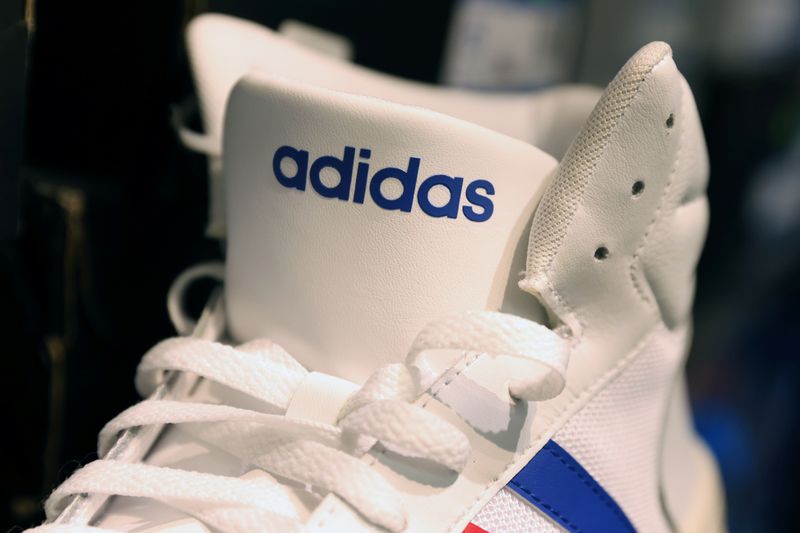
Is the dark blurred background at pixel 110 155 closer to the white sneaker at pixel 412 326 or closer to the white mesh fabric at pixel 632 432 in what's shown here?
the white sneaker at pixel 412 326

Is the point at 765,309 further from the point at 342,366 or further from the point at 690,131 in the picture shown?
the point at 342,366

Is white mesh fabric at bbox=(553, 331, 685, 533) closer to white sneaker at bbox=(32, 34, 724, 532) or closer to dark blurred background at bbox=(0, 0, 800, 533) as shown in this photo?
white sneaker at bbox=(32, 34, 724, 532)

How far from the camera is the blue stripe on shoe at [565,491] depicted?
0.46 meters

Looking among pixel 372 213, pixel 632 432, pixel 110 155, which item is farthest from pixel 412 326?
pixel 110 155

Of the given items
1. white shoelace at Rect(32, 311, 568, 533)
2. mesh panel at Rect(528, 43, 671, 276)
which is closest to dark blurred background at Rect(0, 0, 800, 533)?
white shoelace at Rect(32, 311, 568, 533)

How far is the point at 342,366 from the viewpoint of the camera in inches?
19.2

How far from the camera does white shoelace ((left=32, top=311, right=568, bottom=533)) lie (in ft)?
1.37

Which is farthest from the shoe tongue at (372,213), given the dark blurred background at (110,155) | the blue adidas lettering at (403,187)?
the dark blurred background at (110,155)

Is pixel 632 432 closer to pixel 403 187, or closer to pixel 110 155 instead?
pixel 403 187

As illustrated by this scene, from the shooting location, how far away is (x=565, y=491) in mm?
476

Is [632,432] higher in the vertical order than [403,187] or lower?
lower

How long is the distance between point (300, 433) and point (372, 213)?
0.13 m

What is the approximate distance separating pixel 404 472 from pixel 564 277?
0.14 metres

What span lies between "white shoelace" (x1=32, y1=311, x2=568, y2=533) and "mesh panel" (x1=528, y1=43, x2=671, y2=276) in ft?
0.17
